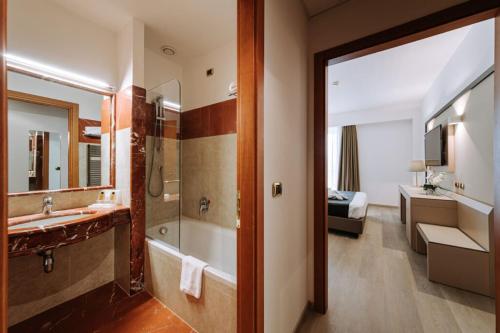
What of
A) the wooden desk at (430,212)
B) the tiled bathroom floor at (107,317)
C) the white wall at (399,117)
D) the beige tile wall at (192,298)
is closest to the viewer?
the beige tile wall at (192,298)

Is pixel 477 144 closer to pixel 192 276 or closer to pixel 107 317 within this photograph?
pixel 192 276

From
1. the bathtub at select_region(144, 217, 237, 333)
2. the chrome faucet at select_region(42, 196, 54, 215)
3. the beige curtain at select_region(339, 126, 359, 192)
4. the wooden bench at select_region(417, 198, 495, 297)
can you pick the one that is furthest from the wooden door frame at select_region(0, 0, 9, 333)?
the beige curtain at select_region(339, 126, 359, 192)

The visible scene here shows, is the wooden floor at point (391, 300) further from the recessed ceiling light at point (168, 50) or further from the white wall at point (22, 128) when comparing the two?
the recessed ceiling light at point (168, 50)

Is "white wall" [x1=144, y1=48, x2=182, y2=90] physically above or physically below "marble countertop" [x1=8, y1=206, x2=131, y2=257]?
above

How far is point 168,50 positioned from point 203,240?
2.31 metres

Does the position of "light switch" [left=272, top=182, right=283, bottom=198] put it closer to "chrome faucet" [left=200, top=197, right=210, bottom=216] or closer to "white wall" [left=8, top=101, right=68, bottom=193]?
"chrome faucet" [left=200, top=197, right=210, bottom=216]

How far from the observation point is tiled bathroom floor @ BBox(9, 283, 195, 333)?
1.50 metres

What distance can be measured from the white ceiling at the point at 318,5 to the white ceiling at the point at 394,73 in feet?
5.14

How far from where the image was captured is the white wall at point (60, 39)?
1538 millimetres

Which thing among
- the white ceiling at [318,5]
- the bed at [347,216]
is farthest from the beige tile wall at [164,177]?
the bed at [347,216]

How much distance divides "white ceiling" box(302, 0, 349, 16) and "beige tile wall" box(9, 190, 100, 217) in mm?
2553

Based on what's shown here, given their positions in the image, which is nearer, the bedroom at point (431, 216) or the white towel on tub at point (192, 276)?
the white towel on tub at point (192, 276)

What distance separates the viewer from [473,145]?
7.30 feet

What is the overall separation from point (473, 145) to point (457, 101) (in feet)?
2.58
